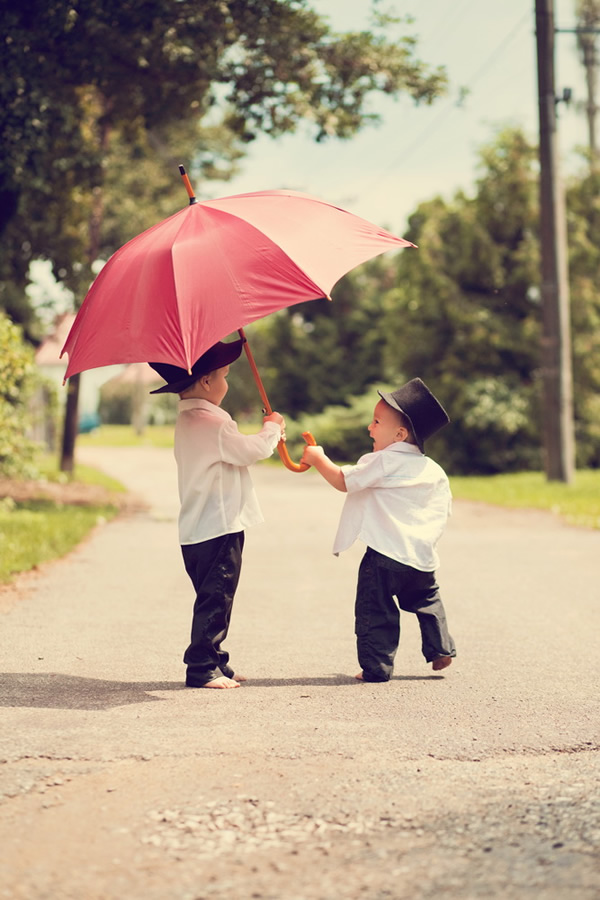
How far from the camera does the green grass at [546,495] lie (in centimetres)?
1491

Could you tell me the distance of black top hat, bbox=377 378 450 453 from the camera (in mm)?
5836

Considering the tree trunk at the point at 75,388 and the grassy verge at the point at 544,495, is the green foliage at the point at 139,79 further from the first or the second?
the grassy verge at the point at 544,495

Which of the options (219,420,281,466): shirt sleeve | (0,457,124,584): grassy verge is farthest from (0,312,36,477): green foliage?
(219,420,281,466): shirt sleeve

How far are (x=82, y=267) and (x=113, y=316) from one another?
517 inches

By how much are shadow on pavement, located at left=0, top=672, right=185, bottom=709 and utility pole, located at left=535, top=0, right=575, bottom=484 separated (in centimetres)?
1426

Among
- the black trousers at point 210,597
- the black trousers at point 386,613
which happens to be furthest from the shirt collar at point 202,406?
the black trousers at point 386,613

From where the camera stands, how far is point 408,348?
94.1 ft

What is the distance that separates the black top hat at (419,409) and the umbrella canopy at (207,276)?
0.71 meters

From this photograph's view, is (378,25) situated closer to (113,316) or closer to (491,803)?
(113,316)

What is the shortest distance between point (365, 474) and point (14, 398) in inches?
487

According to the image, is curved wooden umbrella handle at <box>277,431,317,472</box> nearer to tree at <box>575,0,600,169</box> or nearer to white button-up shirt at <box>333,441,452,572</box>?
white button-up shirt at <box>333,441,452,572</box>

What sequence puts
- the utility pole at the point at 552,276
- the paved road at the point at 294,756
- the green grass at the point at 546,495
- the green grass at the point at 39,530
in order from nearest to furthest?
the paved road at the point at 294,756, the green grass at the point at 39,530, the green grass at the point at 546,495, the utility pole at the point at 552,276

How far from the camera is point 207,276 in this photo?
209 inches

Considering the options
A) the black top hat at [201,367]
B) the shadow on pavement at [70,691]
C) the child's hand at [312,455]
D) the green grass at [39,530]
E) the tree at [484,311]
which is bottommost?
the shadow on pavement at [70,691]
